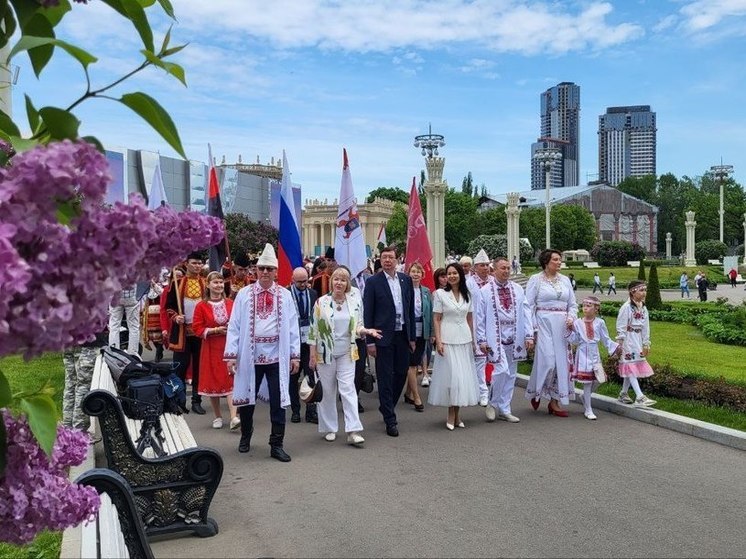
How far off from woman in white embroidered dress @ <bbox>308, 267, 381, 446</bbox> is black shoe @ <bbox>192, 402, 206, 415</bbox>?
7.84 feet

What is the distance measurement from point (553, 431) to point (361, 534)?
389 cm

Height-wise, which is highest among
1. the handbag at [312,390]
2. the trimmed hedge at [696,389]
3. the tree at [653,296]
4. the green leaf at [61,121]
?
the green leaf at [61,121]

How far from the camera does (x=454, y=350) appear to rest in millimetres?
8781

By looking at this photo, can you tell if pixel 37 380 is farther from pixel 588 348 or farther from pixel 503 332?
pixel 588 348

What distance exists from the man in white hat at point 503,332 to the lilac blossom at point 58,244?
806 centimetres

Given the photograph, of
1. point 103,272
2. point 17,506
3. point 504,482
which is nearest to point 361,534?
point 504,482

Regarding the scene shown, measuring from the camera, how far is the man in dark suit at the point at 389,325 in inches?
333

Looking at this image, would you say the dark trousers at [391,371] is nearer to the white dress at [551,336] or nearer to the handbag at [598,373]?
the white dress at [551,336]

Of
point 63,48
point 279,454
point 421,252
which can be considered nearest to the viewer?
point 63,48

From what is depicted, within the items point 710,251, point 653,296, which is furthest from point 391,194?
point 653,296

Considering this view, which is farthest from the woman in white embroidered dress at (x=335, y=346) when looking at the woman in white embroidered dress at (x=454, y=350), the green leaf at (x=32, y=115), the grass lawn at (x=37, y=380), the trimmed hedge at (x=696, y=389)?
the green leaf at (x=32, y=115)

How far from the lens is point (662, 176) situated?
139500 mm

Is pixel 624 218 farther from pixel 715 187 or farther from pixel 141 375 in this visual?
pixel 141 375

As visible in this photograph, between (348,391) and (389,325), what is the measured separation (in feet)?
3.61
